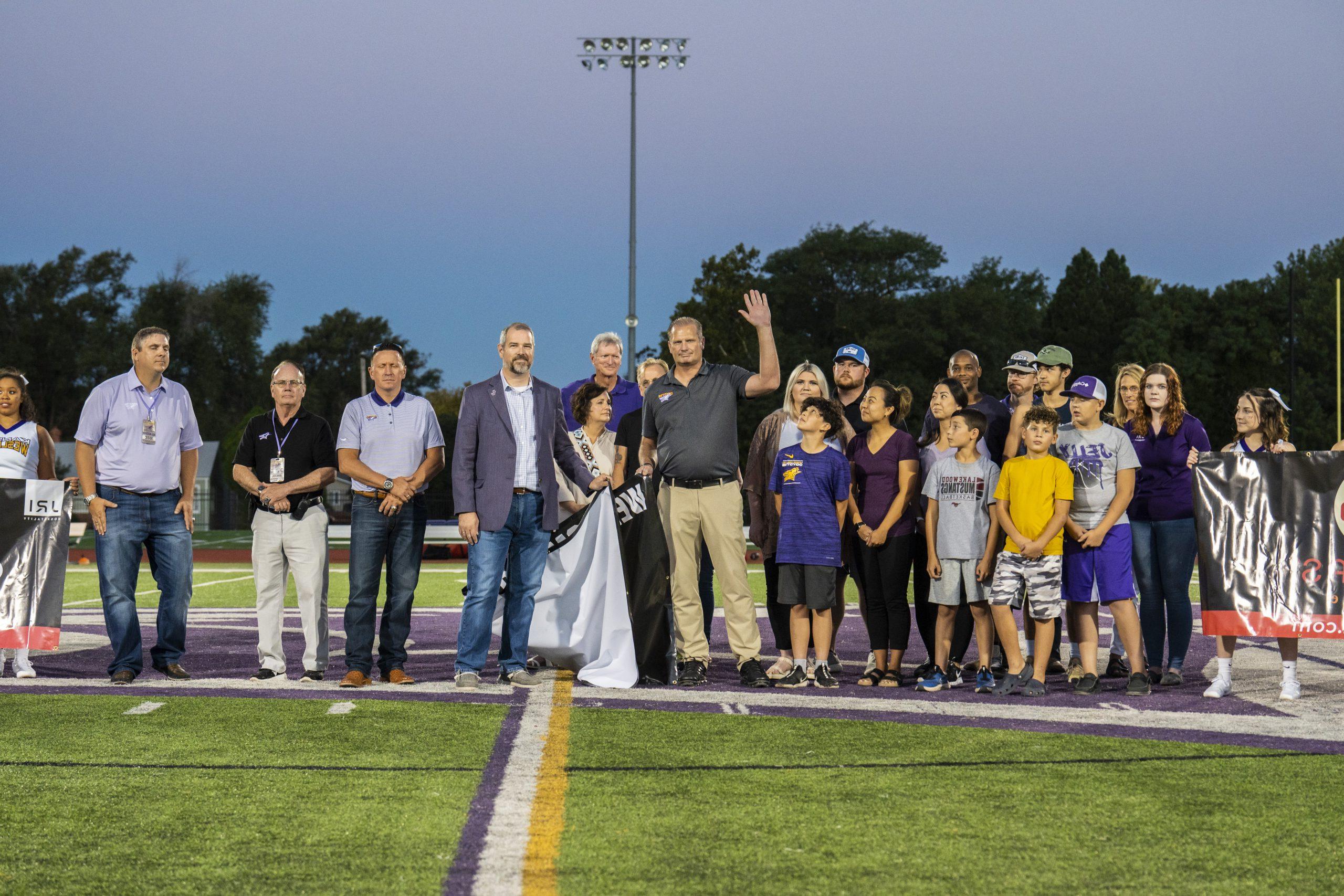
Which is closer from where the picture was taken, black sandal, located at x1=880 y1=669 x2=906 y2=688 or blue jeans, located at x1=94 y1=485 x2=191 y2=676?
black sandal, located at x1=880 y1=669 x2=906 y2=688

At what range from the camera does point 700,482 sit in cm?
780

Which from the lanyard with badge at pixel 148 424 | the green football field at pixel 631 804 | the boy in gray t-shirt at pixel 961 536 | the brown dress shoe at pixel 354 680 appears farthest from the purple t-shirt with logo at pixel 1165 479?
the lanyard with badge at pixel 148 424

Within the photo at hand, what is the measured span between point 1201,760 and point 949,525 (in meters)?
2.51

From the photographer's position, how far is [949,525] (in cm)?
756

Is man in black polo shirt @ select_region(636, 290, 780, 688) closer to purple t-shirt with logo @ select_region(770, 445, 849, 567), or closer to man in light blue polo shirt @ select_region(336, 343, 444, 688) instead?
purple t-shirt with logo @ select_region(770, 445, 849, 567)

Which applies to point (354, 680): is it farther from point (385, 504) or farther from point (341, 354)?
point (341, 354)

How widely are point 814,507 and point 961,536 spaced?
878 mm

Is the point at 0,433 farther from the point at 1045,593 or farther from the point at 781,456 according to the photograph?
the point at 1045,593

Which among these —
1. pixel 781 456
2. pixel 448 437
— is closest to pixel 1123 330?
pixel 448 437

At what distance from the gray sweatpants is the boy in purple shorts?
455cm

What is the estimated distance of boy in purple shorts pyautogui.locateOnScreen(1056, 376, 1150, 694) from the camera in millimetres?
7355

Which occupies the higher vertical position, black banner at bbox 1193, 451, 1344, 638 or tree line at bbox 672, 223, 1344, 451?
tree line at bbox 672, 223, 1344, 451

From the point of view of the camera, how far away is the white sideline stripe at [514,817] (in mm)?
3559

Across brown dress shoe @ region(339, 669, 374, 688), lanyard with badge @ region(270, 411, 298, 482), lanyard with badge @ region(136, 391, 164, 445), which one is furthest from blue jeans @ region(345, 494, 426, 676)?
lanyard with badge @ region(136, 391, 164, 445)
